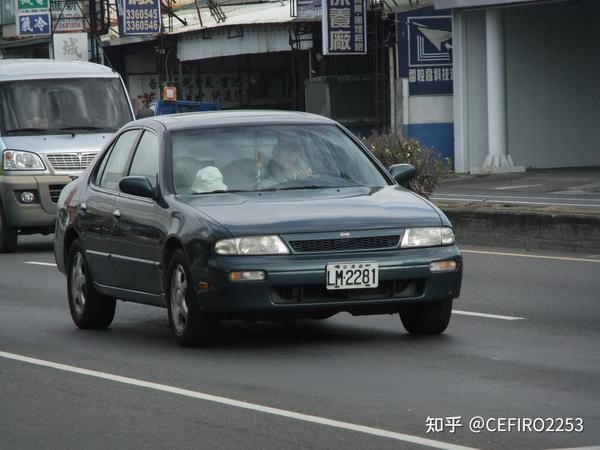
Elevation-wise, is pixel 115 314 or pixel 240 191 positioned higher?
pixel 240 191

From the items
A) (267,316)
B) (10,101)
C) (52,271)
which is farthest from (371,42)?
(267,316)

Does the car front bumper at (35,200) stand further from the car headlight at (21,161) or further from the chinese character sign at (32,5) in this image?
the chinese character sign at (32,5)

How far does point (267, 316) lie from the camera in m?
10.0

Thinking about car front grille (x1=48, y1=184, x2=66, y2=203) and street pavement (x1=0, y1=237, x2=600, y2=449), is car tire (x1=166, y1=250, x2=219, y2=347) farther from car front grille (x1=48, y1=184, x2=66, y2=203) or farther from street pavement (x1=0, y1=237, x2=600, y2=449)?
car front grille (x1=48, y1=184, x2=66, y2=203)

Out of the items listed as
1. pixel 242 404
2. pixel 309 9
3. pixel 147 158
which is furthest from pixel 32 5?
pixel 242 404

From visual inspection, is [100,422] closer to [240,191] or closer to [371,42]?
[240,191]

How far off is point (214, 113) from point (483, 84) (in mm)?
25257

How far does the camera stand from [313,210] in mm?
10219

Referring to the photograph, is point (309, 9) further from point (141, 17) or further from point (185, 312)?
point (185, 312)

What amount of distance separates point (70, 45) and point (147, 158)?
1550 inches

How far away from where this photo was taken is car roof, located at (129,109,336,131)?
1132 centimetres

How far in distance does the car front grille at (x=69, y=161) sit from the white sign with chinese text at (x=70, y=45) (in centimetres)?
3043

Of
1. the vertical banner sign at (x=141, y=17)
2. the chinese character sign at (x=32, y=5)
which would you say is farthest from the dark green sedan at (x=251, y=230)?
the chinese character sign at (x=32, y=5)

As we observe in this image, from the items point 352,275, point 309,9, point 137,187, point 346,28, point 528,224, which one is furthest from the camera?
point 309,9
